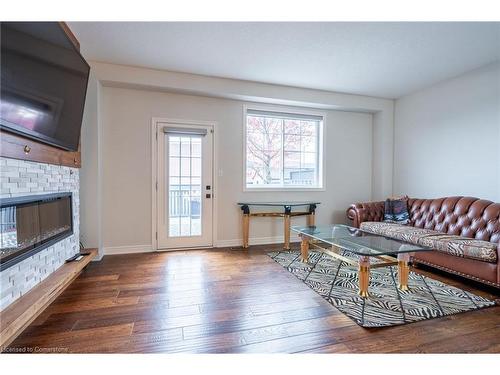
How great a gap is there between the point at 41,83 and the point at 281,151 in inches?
136

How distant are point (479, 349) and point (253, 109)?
12.6ft

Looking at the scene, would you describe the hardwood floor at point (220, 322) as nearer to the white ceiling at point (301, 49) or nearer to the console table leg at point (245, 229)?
the console table leg at point (245, 229)

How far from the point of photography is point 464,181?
3750mm

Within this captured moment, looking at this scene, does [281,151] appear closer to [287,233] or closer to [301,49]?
[287,233]

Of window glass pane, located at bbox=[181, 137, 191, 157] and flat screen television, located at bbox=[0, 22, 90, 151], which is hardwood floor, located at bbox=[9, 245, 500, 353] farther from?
window glass pane, located at bbox=[181, 137, 191, 157]

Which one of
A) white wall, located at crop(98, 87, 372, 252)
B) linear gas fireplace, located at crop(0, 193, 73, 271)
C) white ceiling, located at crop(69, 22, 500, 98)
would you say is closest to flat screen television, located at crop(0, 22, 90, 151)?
linear gas fireplace, located at crop(0, 193, 73, 271)

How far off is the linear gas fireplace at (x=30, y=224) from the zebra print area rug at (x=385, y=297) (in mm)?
2418

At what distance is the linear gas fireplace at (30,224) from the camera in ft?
5.76

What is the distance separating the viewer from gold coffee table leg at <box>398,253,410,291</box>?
2.38m

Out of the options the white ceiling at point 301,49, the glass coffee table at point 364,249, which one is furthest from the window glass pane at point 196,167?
the glass coffee table at point 364,249

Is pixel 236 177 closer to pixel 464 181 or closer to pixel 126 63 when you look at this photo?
pixel 126 63

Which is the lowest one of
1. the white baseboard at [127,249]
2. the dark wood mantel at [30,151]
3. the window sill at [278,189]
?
the white baseboard at [127,249]

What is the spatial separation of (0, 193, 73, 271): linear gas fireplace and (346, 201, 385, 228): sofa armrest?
390 centimetres

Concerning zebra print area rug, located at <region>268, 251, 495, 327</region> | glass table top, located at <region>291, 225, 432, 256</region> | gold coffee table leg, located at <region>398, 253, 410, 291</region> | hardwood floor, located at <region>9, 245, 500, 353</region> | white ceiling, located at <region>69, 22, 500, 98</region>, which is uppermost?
white ceiling, located at <region>69, 22, 500, 98</region>
